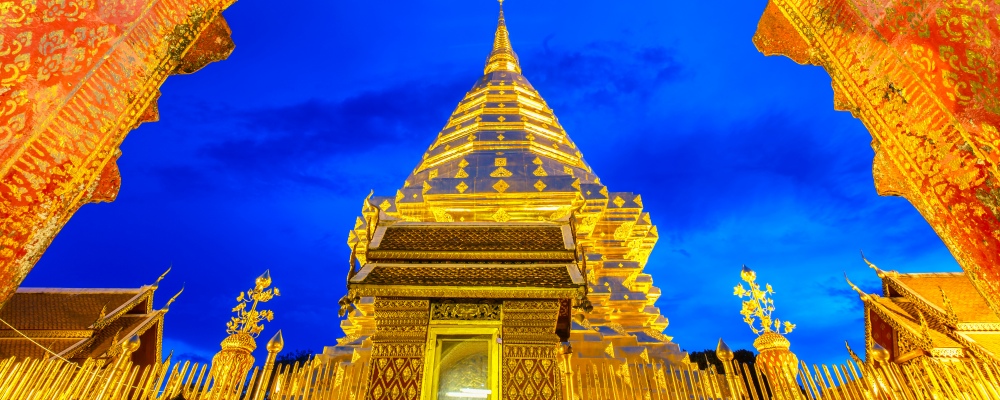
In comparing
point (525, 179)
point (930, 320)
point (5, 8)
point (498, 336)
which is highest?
point (525, 179)

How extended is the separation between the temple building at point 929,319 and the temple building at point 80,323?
1332 cm

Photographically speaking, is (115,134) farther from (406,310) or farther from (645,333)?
(645,333)

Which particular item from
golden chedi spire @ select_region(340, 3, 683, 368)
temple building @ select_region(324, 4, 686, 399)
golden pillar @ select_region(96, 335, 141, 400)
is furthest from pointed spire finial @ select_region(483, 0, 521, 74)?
golden pillar @ select_region(96, 335, 141, 400)

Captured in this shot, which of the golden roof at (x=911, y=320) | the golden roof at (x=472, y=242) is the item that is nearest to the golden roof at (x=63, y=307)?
the golden roof at (x=472, y=242)

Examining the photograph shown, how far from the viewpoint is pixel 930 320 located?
8195 mm

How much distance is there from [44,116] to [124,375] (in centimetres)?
349

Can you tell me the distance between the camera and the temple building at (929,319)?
7.59m

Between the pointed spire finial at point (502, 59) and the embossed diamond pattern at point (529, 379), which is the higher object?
the pointed spire finial at point (502, 59)

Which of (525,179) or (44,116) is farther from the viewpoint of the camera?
(525,179)

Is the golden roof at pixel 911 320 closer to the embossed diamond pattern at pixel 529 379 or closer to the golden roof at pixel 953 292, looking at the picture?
the golden roof at pixel 953 292

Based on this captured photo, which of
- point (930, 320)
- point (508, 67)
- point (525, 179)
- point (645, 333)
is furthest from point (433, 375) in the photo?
point (508, 67)

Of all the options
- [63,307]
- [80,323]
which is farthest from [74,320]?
[63,307]

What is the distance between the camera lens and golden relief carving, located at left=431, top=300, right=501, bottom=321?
534 cm

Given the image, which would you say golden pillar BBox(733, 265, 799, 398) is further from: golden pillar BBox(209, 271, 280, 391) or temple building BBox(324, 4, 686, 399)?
golden pillar BBox(209, 271, 280, 391)
